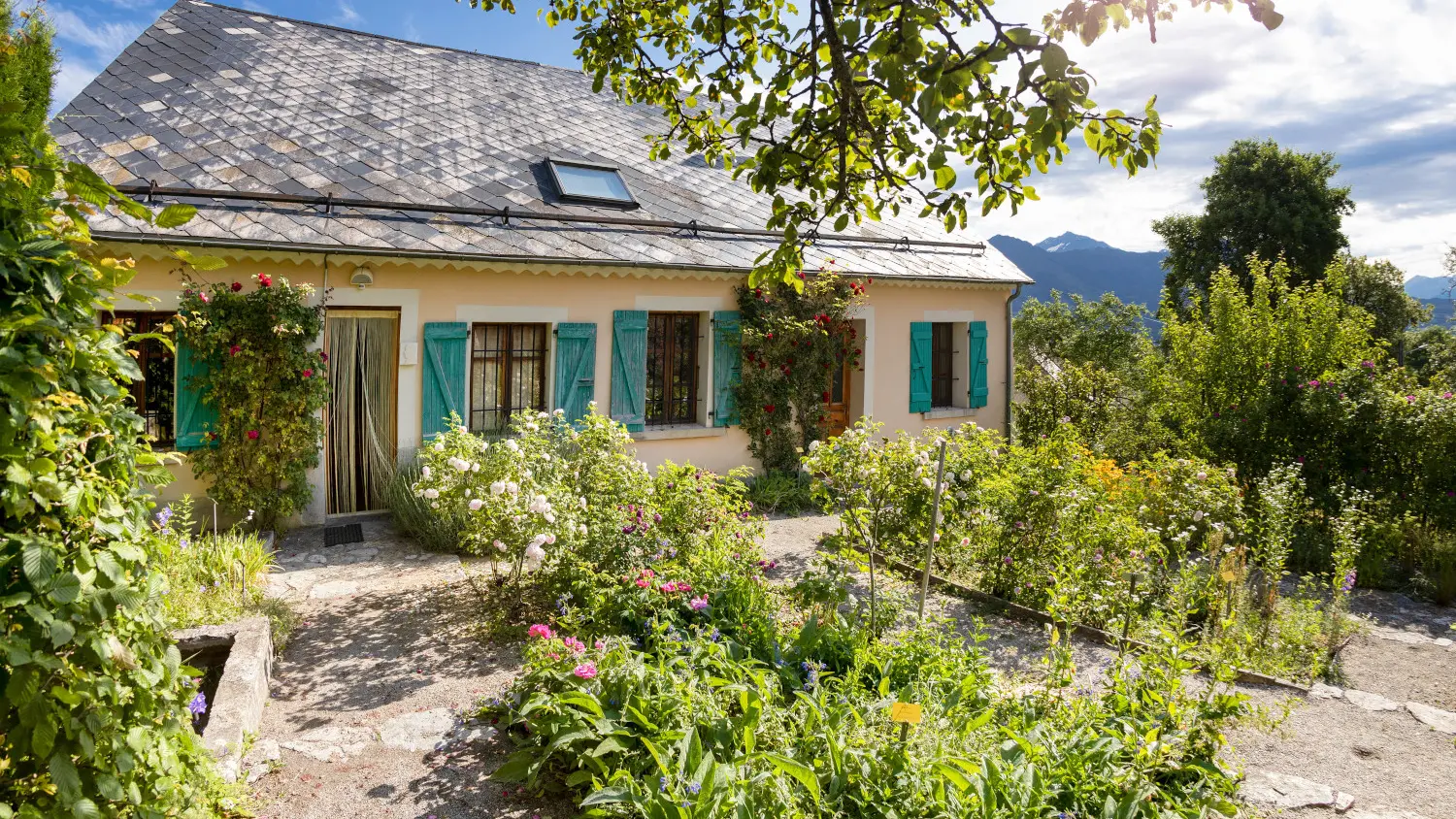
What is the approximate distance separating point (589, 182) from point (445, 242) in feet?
8.47

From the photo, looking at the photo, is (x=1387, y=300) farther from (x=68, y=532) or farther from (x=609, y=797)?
(x=68, y=532)

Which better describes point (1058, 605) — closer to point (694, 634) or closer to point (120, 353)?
point (694, 634)

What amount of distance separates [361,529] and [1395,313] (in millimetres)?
22503

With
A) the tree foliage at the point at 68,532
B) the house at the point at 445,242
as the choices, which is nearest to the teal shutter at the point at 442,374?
the house at the point at 445,242

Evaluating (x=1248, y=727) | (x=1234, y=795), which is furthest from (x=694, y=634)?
(x=1248, y=727)

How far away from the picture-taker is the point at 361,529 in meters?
7.80

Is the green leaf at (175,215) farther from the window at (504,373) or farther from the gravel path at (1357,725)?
the window at (504,373)

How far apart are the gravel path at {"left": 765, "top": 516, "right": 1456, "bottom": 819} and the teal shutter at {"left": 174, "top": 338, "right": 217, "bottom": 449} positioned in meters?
5.12

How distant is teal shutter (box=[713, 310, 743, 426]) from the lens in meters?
9.97

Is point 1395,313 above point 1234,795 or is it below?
above

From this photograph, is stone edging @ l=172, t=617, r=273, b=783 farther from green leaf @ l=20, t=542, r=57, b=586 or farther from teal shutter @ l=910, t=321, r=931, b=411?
teal shutter @ l=910, t=321, r=931, b=411

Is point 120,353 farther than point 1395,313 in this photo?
No

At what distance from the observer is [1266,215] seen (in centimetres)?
2027

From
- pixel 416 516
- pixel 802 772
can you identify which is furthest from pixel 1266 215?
pixel 802 772
